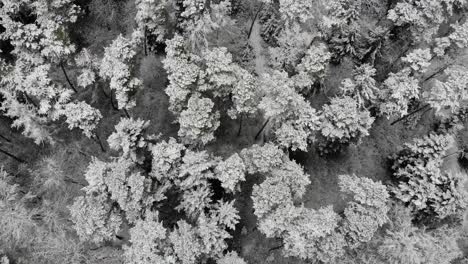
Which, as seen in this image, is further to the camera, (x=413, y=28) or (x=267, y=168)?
→ (x=413, y=28)

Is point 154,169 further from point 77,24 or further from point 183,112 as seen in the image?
point 77,24

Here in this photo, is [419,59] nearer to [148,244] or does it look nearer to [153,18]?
[153,18]

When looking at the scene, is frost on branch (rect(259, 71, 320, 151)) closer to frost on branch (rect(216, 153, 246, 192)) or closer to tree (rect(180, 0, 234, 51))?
frost on branch (rect(216, 153, 246, 192))

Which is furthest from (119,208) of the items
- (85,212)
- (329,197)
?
(329,197)

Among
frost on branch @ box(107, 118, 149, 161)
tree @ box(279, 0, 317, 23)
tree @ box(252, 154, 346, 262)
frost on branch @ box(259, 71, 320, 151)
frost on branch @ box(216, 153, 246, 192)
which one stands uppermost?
tree @ box(279, 0, 317, 23)

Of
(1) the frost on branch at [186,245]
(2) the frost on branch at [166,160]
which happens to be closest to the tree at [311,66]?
(2) the frost on branch at [166,160]

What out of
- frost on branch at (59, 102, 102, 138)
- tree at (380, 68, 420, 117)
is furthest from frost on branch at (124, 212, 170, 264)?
tree at (380, 68, 420, 117)
